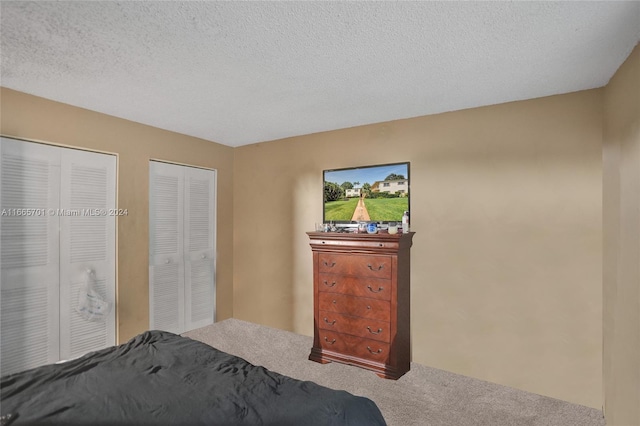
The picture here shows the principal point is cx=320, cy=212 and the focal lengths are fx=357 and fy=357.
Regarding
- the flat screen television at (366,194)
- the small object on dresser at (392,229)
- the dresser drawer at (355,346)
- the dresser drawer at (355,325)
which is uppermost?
the flat screen television at (366,194)

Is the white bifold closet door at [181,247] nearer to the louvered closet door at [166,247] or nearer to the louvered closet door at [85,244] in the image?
the louvered closet door at [166,247]

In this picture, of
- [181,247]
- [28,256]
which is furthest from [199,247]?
[28,256]

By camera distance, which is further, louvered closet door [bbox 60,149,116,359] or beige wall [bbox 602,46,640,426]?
louvered closet door [bbox 60,149,116,359]

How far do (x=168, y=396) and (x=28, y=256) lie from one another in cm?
217

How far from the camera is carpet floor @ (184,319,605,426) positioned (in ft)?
8.18

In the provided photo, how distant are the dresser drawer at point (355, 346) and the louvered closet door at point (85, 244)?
2.09m

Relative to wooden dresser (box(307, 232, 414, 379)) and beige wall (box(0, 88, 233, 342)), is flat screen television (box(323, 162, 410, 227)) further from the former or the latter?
beige wall (box(0, 88, 233, 342))

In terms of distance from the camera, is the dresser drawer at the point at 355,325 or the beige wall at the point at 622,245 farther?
the dresser drawer at the point at 355,325

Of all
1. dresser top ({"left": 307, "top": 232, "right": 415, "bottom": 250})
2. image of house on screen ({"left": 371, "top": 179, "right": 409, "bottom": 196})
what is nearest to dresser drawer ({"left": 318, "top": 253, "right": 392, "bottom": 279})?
dresser top ({"left": 307, "top": 232, "right": 415, "bottom": 250})

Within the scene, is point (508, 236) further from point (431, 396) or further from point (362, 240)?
point (431, 396)

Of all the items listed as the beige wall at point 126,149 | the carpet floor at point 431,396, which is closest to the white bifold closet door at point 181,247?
the beige wall at point 126,149

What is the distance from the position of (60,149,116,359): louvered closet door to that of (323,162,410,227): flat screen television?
2216mm

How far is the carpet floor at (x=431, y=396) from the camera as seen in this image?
2494mm

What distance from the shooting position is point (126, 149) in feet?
11.9
